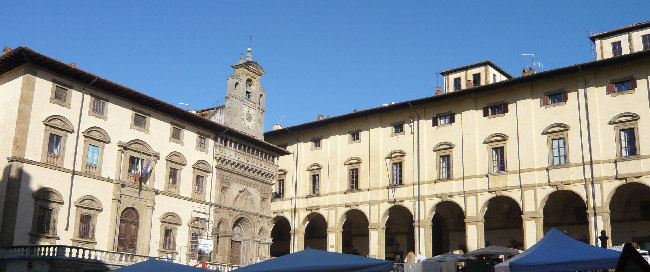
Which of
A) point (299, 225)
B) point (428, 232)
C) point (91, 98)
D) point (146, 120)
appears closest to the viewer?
point (91, 98)

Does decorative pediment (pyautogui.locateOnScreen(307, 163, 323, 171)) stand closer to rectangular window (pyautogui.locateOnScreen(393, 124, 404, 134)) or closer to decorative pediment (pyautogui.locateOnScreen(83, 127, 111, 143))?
rectangular window (pyautogui.locateOnScreen(393, 124, 404, 134))

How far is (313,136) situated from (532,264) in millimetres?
33470

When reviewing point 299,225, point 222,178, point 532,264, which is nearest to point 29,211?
point 222,178

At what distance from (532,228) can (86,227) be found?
868 inches

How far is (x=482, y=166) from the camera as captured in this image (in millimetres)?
35781

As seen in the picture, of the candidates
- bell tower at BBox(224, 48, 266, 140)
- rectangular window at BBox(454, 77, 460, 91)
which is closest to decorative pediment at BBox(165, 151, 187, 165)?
bell tower at BBox(224, 48, 266, 140)

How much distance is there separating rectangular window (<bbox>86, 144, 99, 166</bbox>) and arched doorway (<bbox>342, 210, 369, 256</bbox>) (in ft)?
58.8

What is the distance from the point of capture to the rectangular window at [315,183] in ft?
140

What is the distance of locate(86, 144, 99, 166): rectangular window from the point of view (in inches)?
1177

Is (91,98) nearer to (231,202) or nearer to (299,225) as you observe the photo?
(231,202)

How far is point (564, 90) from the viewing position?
33.7 meters

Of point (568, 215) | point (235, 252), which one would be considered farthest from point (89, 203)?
point (568, 215)

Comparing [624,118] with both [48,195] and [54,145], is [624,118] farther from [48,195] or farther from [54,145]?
[48,195]

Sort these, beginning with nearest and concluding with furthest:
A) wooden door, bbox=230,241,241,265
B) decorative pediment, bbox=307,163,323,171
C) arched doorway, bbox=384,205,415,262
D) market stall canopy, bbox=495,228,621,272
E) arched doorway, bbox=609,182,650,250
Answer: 1. market stall canopy, bbox=495,228,621,272
2. arched doorway, bbox=609,182,650,250
3. wooden door, bbox=230,241,241,265
4. arched doorway, bbox=384,205,415,262
5. decorative pediment, bbox=307,163,323,171
